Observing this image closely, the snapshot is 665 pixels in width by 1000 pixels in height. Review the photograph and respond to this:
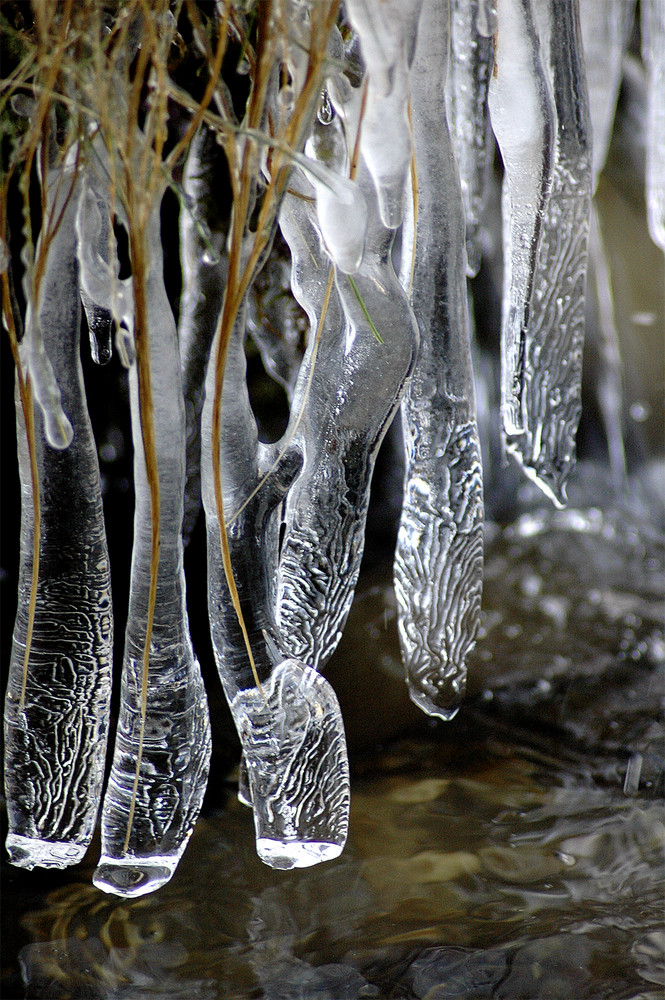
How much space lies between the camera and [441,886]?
0.85 m

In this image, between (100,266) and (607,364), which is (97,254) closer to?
(100,266)

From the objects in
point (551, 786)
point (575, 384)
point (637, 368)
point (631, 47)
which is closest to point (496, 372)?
point (637, 368)

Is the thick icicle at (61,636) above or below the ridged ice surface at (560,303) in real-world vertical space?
below

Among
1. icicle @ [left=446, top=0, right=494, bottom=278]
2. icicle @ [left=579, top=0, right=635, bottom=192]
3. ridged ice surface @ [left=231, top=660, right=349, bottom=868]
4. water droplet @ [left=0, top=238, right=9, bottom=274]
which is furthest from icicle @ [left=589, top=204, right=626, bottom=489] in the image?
water droplet @ [left=0, top=238, right=9, bottom=274]

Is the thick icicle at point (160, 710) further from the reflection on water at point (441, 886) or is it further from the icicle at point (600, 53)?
the icicle at point (600, 53)

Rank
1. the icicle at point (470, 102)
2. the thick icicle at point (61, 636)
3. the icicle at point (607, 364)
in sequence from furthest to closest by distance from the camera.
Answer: the icicle at point (607, 364) → the icicle at point (470, 102) → the thick icicle at point (61, 636)

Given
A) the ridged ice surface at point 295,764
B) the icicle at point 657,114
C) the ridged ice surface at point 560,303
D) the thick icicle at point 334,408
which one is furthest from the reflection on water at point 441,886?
the icicle at point 657,114

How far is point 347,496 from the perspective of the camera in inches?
24.2

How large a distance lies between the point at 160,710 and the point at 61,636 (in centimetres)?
9

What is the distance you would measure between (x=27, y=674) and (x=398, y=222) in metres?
0.41

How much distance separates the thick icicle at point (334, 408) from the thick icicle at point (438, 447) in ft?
0.18

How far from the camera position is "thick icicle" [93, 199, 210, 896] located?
0.54 metres

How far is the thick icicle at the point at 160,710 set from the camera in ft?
1.78

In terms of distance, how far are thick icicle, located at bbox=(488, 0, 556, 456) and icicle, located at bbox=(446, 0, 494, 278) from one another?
0.20 feet
